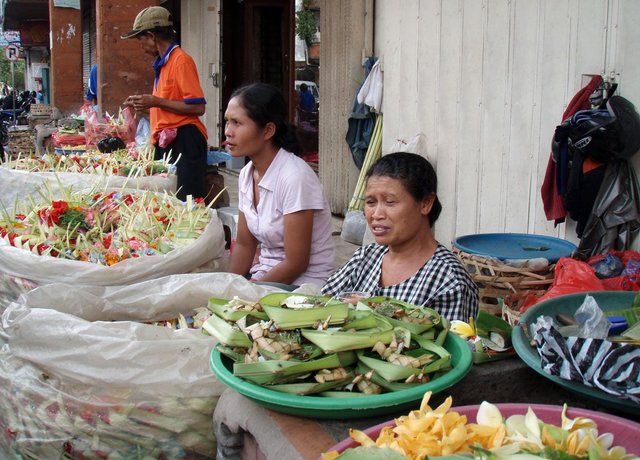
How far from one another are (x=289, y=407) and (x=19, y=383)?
98cm

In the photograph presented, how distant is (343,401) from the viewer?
1.49m

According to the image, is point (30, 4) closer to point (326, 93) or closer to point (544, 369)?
point (326, 93)

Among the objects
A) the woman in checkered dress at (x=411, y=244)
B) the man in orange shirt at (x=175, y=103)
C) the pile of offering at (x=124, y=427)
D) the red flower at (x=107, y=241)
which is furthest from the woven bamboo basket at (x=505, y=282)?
the man in orange shirt at (x=175, y=103)

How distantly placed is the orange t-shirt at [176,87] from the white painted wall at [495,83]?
1.88m

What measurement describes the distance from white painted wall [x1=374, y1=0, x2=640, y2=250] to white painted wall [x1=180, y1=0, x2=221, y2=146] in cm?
501

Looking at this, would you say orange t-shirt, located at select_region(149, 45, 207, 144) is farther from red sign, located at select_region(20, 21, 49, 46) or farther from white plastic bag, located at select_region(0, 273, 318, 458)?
red sign, located at select_region(20, 21, 49, 46)

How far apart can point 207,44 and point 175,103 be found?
6.72m

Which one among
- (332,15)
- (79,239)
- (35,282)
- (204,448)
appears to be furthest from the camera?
(332,15)

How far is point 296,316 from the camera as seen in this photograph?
164 cm

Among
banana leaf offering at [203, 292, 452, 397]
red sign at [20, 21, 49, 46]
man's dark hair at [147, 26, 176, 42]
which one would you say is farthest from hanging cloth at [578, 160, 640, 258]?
red sign at [20, 21, 49, 46]

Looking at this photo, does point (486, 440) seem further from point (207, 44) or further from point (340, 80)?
point (207, 44)

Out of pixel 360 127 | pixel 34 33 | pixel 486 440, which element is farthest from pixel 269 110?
pixel 34 33

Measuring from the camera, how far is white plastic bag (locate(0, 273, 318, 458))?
1947mm

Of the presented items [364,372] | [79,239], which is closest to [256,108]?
[79,239]
